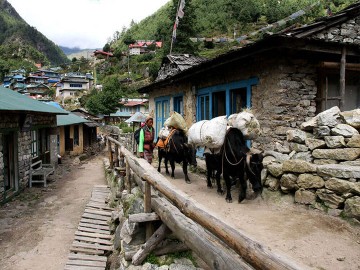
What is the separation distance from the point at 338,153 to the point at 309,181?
0.67 meters

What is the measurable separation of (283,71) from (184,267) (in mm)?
4882

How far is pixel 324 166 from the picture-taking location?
495 centimetres

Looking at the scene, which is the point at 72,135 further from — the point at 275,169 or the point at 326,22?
the point at 275,169

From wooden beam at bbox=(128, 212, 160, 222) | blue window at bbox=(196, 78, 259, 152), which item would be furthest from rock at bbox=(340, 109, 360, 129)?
wooden beam at bbox=(128, 212, 160, 222)

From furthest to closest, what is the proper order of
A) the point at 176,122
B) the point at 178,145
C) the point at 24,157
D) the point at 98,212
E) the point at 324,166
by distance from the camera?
the point at 24,157 → the point at 98,212 → the point at 176,122 → the point at 178,145 → the point at 324,166

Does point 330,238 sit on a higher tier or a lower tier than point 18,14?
lower

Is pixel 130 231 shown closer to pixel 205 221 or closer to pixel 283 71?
pixel 205 221

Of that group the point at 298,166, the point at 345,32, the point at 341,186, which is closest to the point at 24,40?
the point at 345,32

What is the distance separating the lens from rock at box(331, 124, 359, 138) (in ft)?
16.9

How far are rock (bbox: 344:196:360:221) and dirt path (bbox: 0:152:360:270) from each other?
0.15 m

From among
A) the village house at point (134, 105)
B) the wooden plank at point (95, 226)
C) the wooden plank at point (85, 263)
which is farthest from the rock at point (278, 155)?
the village house at point (134, 105)

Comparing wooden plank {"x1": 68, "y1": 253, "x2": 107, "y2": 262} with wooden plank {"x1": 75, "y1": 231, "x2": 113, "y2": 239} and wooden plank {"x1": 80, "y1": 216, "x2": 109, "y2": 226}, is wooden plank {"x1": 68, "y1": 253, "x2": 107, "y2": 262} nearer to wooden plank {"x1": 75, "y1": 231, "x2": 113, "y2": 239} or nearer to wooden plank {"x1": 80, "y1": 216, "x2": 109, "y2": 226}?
wooden plank {"x1": 75, "y1": 231, "x2": 113, "y2": 239}

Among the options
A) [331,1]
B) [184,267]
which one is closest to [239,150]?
[184,267]

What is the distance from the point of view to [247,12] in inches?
2714
